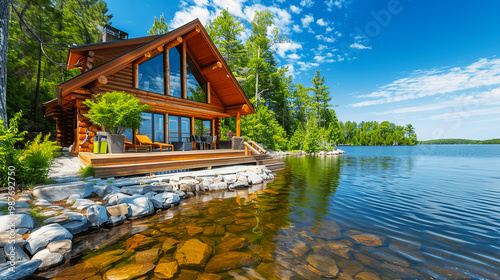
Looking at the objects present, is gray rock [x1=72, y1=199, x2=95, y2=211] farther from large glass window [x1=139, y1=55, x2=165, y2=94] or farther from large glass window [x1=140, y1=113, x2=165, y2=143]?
large glass window [x1=139, y1=55, x2=165, y2=94]

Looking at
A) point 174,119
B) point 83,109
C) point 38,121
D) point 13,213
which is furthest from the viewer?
point 38,121

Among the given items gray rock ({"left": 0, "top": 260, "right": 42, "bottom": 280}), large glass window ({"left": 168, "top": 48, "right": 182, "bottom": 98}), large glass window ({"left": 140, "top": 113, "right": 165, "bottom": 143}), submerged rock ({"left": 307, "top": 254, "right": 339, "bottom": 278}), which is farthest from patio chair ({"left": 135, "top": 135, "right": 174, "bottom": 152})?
submerged rock ({"left": 307, "top": 254, "right": 339, "bottom": 278})

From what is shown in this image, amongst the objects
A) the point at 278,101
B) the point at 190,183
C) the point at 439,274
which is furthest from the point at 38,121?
the point at 278,101

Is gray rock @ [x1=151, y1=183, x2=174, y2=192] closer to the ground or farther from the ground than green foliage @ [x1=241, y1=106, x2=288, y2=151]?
closer to the ground

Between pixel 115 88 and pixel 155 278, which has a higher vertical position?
pixel 115 88

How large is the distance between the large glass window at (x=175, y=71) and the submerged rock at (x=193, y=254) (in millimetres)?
9117

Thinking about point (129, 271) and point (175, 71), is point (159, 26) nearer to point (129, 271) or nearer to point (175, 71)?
point (175, 71)

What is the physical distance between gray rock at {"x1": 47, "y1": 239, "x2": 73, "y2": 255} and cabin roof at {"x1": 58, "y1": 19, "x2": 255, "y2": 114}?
243 inches

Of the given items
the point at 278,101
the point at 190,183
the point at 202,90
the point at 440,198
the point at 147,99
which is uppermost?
the point at 278,101

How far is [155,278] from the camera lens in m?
2.44

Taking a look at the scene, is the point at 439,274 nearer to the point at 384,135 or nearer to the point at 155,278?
the point at 155,278

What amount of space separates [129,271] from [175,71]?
34.1ft

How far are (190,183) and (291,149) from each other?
27.5 m

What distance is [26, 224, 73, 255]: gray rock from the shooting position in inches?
105
